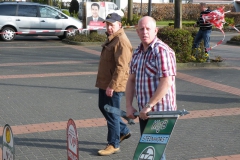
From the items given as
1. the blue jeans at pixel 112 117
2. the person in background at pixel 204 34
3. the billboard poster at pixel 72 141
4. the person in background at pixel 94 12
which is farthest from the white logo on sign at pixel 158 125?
the person in background at pixel 94 12

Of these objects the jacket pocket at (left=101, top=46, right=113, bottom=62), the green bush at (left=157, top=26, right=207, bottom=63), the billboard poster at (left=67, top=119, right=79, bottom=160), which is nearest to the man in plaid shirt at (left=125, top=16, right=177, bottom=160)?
the billboard poster at (left=67, top=119, right=79, bottom=160)

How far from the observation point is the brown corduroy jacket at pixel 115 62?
19.0 feet

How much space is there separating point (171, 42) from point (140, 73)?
A: 976cm

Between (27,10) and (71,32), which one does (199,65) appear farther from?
(27,10)

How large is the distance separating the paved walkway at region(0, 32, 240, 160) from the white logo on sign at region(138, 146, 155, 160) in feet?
6.44

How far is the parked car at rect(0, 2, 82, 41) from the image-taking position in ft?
70.1

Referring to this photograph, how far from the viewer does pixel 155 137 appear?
13.7ft

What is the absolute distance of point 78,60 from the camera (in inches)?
599

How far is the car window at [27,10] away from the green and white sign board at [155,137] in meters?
18.4

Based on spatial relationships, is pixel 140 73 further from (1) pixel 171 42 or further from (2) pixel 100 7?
(2) pixel 100 7

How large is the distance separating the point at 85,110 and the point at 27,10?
1427cm

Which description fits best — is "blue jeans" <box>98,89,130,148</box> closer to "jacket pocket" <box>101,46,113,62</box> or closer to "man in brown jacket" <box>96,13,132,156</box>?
"man in brown jacket" <box>96,13,132,156</box>

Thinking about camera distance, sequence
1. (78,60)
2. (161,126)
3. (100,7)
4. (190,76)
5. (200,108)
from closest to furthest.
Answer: (161,126), (200,108), (190,76), (78,60), (100,7)

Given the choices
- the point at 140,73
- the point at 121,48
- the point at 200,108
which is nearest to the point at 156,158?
the point at 140,73
